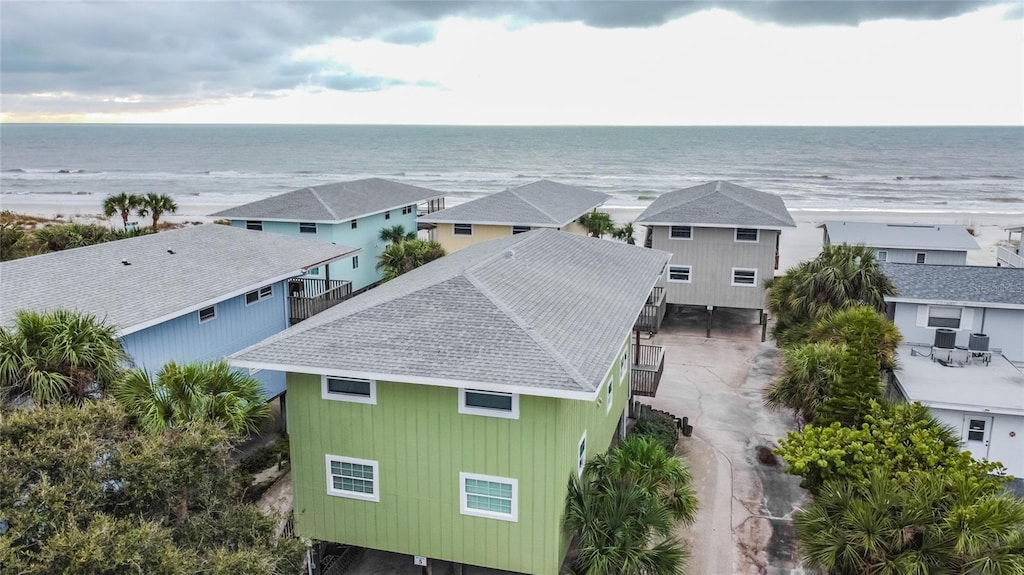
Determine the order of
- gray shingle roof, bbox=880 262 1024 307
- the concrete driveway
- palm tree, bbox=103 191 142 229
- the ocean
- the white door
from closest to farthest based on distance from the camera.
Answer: the concrete driveway
the white door
gray shingle roof, bbox=880 262 1024 307
palm tree, bbox=103 191 142 229
the ocean

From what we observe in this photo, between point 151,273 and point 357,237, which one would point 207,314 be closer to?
point 151,273

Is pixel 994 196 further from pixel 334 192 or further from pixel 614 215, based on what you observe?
pixel 334 192

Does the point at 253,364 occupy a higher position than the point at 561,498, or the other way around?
the point at 253,364

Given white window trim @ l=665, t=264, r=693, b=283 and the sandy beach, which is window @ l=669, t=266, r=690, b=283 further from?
the sandy beach

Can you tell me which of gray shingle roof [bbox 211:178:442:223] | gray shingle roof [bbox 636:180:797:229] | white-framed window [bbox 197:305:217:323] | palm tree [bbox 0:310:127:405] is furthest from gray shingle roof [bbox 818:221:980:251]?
palm tree [bbox 0:310:127:405]

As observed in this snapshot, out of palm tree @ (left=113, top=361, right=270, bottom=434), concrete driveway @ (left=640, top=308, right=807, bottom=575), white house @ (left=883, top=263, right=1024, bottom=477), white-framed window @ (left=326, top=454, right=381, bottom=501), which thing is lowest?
concrete driveway @ (left=640, top=308, right=807, bottom=575)

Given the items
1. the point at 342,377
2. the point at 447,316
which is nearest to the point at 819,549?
the point at 447,316
